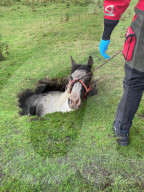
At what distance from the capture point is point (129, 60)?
2.51 meters

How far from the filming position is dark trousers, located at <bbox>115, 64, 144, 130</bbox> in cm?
253

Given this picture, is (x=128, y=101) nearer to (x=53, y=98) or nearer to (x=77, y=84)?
(x=77, y=84)

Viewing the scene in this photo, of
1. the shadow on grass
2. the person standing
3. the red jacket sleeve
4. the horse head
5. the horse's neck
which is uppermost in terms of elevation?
the red jacket sleeve

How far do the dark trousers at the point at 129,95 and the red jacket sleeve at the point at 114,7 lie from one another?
791 millimetres

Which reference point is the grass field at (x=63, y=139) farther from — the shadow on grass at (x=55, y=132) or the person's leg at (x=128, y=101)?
the person's leg at (x=128, y=101)

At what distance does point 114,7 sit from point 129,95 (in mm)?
1308

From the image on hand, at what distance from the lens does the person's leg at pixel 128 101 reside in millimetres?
2543

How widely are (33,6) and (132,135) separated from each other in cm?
1115

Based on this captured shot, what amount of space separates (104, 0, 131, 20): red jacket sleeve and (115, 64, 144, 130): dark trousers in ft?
2.59

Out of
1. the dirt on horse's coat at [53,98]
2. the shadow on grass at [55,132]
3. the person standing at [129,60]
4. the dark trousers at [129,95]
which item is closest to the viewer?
the person standing at [129,60]

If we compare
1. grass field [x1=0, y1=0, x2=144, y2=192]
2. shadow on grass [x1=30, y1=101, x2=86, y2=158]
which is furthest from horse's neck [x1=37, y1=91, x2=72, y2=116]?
shadow on grass [x1=30, y1=101, x2=86, y2=158]

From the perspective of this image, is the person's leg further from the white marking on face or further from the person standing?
the white marking on face

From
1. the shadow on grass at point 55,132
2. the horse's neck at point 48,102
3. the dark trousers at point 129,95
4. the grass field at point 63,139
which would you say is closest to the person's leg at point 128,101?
the dark trousers at point 129,95

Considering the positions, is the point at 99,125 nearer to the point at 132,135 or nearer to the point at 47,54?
the point at 132,135
